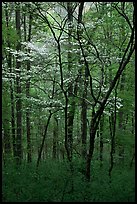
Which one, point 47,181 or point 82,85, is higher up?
Result: point 82,85

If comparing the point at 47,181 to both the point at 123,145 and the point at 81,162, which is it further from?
the point at 123,145

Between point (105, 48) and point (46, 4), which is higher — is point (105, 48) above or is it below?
below

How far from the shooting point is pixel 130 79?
13.2 m

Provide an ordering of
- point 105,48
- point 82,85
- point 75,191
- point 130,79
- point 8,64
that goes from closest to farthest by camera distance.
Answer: point 75,191, point 105,48, point 82,85, point 8,64, point 130,79

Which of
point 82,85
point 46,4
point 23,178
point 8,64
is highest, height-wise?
point 46,4

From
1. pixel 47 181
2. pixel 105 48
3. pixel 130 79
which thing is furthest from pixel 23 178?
pixel 130 79

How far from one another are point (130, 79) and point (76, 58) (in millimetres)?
4550

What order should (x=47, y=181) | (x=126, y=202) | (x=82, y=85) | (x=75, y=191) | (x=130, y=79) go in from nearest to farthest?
(x=126, y=202) → (x=75, y=191) → (x=47, y=181) → (x=82, y=85) → (x=130, y=79)

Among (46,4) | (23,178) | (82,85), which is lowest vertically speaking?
(23,178)

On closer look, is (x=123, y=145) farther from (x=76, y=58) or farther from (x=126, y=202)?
(x=126, y=202)

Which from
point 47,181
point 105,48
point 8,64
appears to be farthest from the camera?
point 8,64

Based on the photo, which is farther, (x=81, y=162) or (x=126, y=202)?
(x=81, y=162)

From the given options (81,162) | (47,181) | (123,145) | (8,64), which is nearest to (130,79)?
(123,145)

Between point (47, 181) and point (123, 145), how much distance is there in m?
4.95
